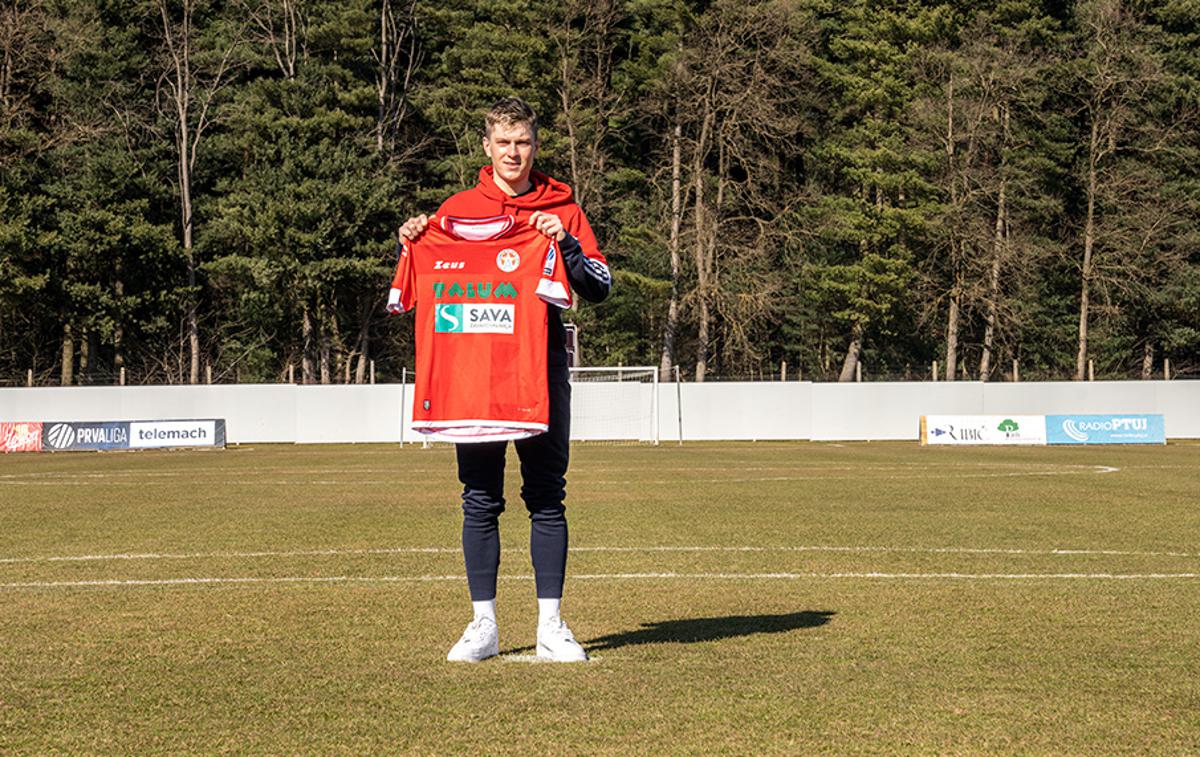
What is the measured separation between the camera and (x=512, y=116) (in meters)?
5.90

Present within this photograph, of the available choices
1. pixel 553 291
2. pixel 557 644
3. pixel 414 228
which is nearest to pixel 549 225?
pixel 553 291

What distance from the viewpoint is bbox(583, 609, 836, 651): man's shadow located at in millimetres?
6340

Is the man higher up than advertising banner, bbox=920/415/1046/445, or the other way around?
the man

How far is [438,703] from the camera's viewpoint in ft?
16.1

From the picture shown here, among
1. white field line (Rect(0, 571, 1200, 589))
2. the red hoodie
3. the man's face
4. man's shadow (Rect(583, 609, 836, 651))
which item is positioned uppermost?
the man's face

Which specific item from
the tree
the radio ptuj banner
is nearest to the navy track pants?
the radio ptuj banner

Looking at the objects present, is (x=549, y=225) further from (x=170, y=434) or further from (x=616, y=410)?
(x=616, y=410)

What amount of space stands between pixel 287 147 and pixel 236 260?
15.2 feet

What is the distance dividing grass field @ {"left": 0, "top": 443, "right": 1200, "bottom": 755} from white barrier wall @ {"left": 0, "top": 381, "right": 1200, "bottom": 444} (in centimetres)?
3136

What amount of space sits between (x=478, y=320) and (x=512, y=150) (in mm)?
696

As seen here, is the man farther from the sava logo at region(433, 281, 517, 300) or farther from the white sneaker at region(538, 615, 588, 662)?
the sava logo at region(433, 281, 517, 300)

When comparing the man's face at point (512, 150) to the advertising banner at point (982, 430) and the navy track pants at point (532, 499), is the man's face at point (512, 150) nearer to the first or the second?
the navy track pants at point (532, 499)

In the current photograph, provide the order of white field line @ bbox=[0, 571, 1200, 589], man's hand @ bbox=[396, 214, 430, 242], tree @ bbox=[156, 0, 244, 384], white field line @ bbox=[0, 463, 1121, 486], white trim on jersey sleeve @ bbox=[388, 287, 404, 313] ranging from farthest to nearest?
tree @ bbox=[156, 0, 244, 384] < white field line @ bbox=[0, 463, 1121, 486] < white field line @ bbox=[0, 571, 1200, 589] < white trim on jersey sleeve @ bbox=[388, 287, 404, 313] < man's hand @ bbox=[396, 214, 430, 242]

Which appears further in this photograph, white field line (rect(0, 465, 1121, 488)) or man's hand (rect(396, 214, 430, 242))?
white field line (rect(0, 465, 1121, 488))
